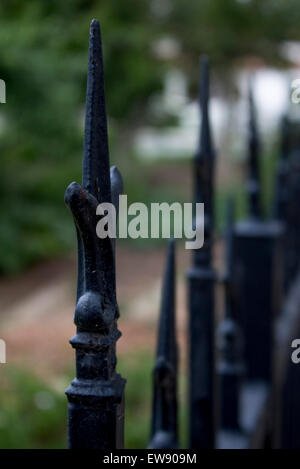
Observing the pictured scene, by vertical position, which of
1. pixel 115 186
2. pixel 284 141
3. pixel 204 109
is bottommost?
pixel 115 186

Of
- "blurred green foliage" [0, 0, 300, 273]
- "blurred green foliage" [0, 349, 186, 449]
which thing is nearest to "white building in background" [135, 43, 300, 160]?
"blurred green foliage" [0, 0, 300, 273]

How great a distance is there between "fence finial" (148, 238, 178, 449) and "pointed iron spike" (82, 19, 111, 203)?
0.94 ft

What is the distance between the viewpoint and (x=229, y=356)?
1.27 metres

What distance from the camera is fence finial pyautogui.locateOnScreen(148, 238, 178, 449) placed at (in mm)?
857

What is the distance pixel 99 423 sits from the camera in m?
0.61

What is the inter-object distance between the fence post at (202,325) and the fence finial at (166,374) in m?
0.17

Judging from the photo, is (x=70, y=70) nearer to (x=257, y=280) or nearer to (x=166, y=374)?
(x=257, y=280)

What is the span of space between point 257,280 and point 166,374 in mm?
711

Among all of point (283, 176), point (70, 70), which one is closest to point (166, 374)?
point (283, 176)

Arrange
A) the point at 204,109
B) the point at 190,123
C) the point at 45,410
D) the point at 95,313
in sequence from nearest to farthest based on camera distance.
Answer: the point at 95,313 < the point at 204,109 < the point at 45,410 < the point at 190,123

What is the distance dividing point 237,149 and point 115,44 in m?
4.85

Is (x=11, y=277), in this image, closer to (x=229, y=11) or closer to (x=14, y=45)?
(x=14, y=45)

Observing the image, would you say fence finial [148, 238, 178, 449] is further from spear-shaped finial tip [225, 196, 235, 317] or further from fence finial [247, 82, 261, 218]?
fence finial [247, 82, 261, 218]
